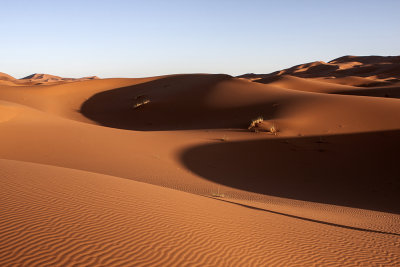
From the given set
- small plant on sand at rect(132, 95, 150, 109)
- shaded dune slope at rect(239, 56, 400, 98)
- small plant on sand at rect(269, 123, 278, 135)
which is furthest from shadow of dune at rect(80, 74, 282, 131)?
shaded dune slope at rect(239, 56, 400, 98)

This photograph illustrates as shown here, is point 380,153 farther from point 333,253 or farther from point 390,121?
point 333,253

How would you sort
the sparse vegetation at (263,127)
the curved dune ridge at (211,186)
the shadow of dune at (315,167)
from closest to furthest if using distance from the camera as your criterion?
1. the curved dune ridge at (211,186)
2. the shadow of dune at (315,167)
3. the sparse vegetation at (263,127)

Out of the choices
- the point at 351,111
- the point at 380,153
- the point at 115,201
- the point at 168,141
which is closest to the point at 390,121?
the point at 351,111

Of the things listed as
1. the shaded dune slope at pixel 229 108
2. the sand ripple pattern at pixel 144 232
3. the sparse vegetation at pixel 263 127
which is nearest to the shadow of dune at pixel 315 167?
the sparse vegetation at pixel 263 127

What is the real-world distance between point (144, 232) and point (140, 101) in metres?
25.7

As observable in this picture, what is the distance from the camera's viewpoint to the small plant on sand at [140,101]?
27.1 m

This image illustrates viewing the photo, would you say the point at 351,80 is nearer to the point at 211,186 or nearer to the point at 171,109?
the point at 171,109

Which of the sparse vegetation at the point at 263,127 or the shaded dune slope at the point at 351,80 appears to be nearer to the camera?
the sparse vegetation at the point at 263,127

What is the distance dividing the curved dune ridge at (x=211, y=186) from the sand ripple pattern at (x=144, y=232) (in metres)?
0.02

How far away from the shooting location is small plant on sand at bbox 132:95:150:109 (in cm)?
2711

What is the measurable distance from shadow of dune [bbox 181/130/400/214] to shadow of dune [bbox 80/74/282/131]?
4872mm

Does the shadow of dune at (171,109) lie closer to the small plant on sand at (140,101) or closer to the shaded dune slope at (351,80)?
the small plant on sand at (140,101)

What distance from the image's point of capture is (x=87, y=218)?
4.20m

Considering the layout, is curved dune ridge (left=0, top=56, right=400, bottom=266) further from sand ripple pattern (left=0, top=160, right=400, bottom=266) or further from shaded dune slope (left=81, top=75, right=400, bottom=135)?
shaded dune slope (left=81, top=75, right=400, bottom=135)
